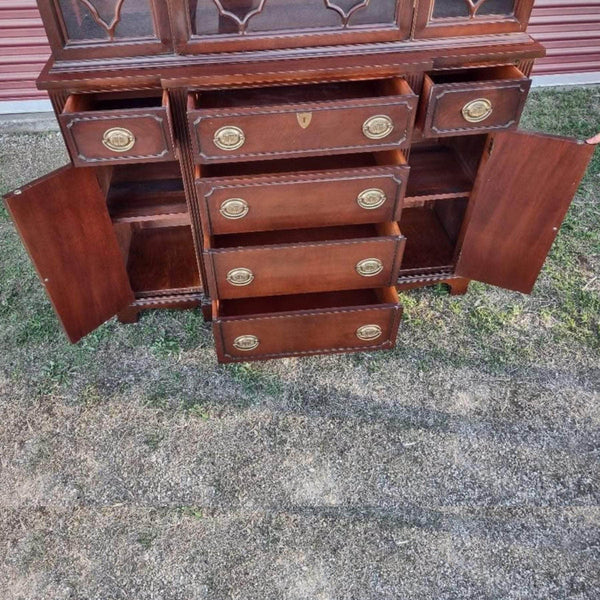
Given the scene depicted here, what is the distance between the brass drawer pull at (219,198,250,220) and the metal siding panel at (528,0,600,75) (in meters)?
2.35

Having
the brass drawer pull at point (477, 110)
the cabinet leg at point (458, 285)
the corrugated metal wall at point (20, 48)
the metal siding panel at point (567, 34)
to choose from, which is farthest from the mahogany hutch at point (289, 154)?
the metal siding panel at point (567, 34)

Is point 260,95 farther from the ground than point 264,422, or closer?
farther from the ground

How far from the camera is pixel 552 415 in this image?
191 cm

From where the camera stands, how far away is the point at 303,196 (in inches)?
65.0

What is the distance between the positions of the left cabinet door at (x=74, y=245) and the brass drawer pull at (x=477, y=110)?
1.06 m

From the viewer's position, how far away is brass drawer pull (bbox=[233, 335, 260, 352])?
1.91 m

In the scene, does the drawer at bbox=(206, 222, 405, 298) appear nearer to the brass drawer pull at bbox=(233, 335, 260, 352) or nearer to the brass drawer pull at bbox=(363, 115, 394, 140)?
the brass drawer pull at bbox=(233, 335, 260, 352)

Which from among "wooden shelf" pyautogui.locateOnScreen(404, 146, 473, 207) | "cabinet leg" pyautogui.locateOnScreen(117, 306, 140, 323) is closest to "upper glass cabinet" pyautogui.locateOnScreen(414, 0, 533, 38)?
"wooden shelf" pyautogui.locateOnScreen(404, 146, 473, 207)

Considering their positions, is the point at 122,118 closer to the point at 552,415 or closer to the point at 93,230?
the point at 93,230

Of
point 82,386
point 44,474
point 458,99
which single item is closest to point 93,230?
point 82,386

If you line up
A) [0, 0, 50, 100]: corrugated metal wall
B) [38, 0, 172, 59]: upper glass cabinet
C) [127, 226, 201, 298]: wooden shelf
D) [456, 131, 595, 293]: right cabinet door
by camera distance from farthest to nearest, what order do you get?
[0, 0, 50, 100]: corrugated metal wall
[127, 226, 201, 298]: wooden shelf
[456, 131, 595, 293]: right cabinet door
[38, 0, 172, 59]: upper glass cabinet

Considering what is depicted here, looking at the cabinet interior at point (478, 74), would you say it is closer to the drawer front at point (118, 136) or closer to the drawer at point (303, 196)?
the drawer at point (303, 196)

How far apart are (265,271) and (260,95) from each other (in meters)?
0.51

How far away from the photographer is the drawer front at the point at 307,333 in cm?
186
